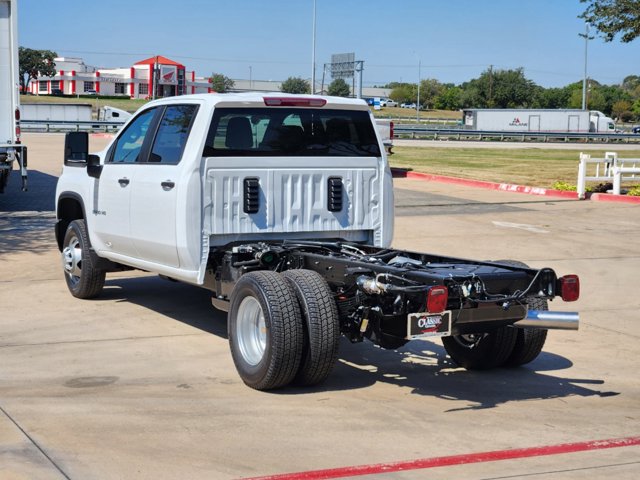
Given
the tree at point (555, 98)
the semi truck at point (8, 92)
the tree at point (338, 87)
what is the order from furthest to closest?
1. the tree at point (555, 98)
2. the tree at point (338, 87)
3. the semi truck at point (8, 92)

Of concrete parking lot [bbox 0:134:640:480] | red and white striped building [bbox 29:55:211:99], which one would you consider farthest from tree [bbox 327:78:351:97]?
concrete parking lot [bbox 0:134:640:480]

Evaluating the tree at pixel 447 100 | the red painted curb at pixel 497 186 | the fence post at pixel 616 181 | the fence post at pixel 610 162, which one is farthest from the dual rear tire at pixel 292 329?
the tree at pixel 447 100

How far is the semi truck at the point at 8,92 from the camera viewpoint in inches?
677

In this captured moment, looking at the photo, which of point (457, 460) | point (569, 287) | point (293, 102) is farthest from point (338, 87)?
point (457, 460)

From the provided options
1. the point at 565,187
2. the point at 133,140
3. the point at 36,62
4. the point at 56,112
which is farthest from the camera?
the point at 36,62

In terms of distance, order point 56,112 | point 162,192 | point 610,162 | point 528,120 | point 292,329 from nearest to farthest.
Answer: point 292,329, point 162,192, point 610,162, point 56,112, point 528,120

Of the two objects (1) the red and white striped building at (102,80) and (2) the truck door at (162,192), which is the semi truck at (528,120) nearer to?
(1) the red and white striped building at (102,80)

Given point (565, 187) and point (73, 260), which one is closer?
point (73, 260)

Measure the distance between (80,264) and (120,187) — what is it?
1385mm

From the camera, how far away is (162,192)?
325 inches

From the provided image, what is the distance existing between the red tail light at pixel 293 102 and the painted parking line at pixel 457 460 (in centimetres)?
366

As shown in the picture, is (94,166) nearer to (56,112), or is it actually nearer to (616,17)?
(616,17)

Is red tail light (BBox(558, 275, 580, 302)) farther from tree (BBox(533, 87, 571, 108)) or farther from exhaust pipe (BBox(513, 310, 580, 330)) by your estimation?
tree (BBox(533, 87, 571, 108))

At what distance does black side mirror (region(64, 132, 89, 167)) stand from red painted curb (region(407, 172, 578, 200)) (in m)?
15.5
